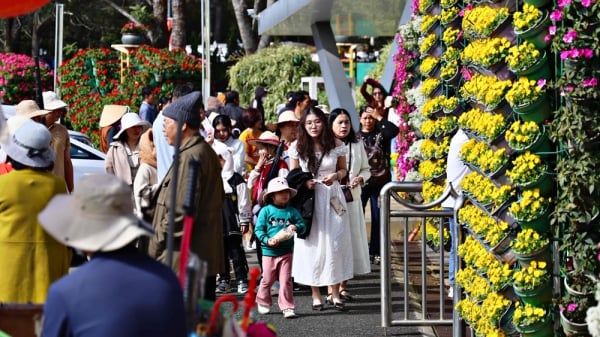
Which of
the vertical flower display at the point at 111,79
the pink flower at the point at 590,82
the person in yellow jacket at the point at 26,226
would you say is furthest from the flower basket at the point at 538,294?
the vertical flower display at the point at 111,79

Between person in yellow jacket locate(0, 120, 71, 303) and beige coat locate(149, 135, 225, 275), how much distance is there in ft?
2.28

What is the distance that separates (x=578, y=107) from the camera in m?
6.49

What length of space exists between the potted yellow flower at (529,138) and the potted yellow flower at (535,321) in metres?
0.89

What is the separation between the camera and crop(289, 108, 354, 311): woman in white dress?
34.4 ft

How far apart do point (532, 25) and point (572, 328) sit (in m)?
1.65

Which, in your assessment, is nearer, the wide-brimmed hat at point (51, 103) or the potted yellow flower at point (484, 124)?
the potted yellow flower at point (484, 124)

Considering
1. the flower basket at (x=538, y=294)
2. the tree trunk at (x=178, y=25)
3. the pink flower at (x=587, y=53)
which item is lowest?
the flower basket at (x=538, y=294)

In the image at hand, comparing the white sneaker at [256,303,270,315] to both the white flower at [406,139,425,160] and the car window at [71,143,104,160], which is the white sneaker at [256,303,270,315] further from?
the car window at [71,143,104,160]

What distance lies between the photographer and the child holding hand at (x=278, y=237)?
1004 centimetres

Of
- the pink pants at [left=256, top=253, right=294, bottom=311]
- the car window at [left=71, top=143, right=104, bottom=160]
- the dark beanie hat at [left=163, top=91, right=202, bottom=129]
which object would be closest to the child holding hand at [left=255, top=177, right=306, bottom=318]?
the pink pants at [left=256, top=253, right=294, bottom=311]

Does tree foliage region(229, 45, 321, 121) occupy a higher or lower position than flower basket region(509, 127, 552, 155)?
higher

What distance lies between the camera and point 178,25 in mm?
37375

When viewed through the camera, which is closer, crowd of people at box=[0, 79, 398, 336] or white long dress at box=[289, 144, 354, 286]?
crowd of people at box=[0, 79, 398, 336]

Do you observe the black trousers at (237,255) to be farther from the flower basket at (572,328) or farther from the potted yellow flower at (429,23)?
the flower basket at (572,328)
